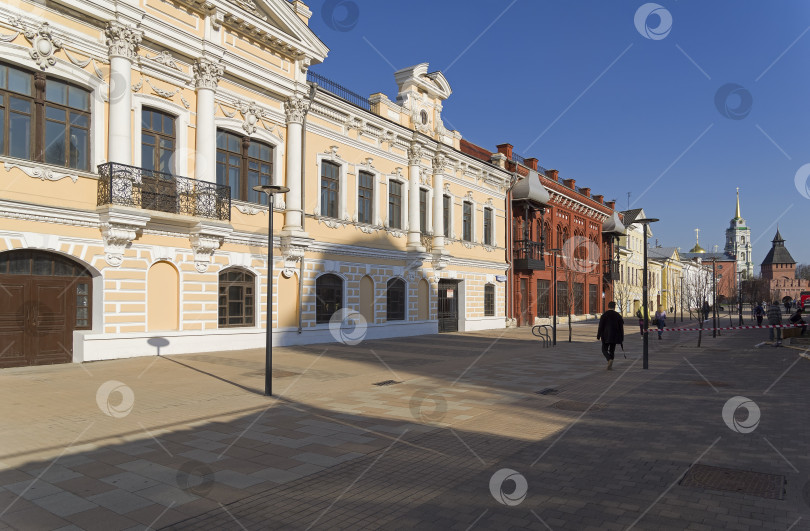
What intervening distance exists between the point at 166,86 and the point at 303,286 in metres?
8.57

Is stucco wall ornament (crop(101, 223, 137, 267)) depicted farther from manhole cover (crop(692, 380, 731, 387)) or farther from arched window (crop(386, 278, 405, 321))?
manhole cover (crop(692, 380, 731, 387))

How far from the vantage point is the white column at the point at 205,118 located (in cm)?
1844

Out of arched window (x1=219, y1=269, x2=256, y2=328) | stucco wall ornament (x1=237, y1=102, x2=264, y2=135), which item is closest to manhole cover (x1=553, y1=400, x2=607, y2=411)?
arched window (x1=219, y1=269, x2=256, y2=328)

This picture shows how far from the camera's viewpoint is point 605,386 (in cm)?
1271

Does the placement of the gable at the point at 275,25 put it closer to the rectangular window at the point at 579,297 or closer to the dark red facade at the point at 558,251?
the dark red facade at the point at 558,251

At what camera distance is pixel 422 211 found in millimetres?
30234

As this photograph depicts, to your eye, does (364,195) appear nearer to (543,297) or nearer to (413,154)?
(413,154)

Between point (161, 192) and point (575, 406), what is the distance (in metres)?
13.2

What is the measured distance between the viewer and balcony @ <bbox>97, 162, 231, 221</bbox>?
51.6 ft

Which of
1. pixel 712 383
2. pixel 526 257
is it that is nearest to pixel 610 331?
pixel 712 383

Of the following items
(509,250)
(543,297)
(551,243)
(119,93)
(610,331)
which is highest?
(119,93)

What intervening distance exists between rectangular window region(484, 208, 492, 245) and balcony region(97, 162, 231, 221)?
20.3m

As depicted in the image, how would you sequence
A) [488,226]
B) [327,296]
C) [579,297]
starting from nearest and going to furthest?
1. [327,296]
2. [488,226]
3. [579,297]

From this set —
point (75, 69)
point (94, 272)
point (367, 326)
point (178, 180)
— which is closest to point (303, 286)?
point (367, 326)
